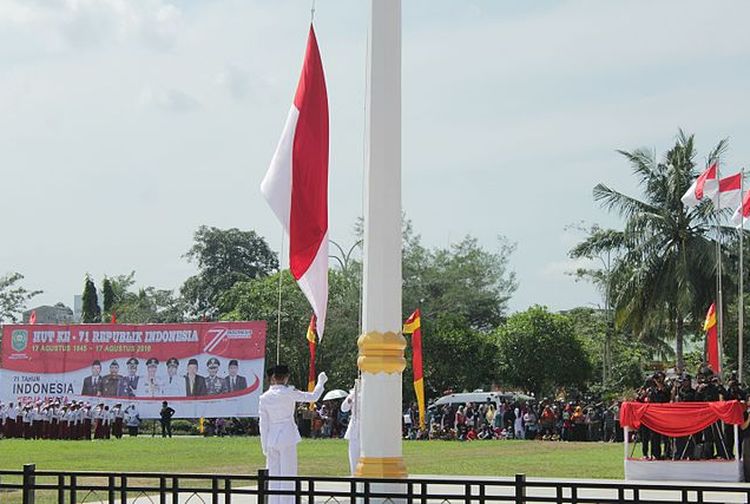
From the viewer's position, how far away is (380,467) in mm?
12430

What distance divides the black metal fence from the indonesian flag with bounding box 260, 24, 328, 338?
2.26 metres

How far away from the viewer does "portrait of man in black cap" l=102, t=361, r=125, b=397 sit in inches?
1836

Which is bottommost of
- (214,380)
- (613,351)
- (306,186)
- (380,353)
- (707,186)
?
(214,380)

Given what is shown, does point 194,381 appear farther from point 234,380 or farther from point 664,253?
point 664,253

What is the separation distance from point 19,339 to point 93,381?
153 inches

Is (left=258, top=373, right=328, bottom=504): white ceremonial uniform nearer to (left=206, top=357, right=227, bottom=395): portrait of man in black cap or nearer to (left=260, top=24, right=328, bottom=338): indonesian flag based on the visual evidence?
(left=260, top=24, right=328, bottom=338): indonesian flag

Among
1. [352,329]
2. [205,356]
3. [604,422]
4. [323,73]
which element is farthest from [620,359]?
[323,73]

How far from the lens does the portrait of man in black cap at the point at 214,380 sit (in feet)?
149

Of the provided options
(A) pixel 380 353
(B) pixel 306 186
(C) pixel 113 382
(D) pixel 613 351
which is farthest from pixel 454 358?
(A) pixel 380 353

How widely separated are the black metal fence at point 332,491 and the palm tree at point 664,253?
1025 inches

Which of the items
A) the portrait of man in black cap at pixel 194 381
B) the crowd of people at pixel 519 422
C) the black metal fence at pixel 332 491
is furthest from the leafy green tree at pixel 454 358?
the black metal fence at pixel 332 491

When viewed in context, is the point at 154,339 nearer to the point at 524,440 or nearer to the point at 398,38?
the point at 524,440

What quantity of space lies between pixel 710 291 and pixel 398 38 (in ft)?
110

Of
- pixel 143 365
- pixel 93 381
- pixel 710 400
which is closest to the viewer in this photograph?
pixel 710 400
